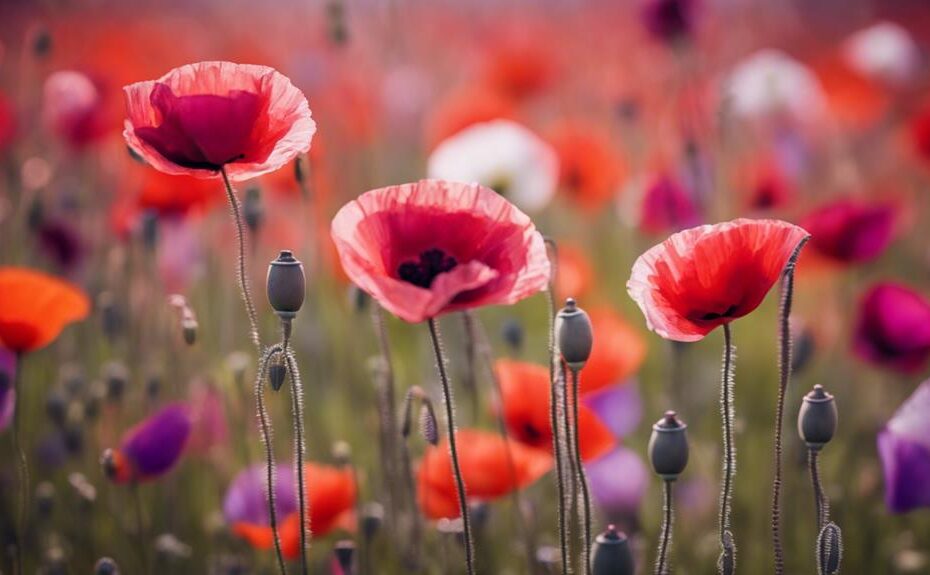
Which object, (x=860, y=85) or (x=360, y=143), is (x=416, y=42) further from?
(x=860, y=85)

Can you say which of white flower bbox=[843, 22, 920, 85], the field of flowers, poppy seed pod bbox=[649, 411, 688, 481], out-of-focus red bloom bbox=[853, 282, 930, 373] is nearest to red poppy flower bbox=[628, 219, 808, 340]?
the field of flowers

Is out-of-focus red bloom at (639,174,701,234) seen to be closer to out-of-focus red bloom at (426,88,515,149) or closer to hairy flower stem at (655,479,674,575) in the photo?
out-of-focus red bloom at (426,88,515,149)

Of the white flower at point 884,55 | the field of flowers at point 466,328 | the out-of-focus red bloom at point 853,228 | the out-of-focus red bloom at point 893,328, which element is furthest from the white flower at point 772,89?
the out-of-focus red bloom at point 893,328

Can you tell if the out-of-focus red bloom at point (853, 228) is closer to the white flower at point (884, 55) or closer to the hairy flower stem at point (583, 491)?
the hairy flower stem at point (583, 491)

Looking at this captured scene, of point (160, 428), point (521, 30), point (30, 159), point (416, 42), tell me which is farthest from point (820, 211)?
point (416, 42)

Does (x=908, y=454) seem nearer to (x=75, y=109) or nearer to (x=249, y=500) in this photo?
(x=249, y=500)

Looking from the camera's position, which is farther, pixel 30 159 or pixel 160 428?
pixel 30 159
